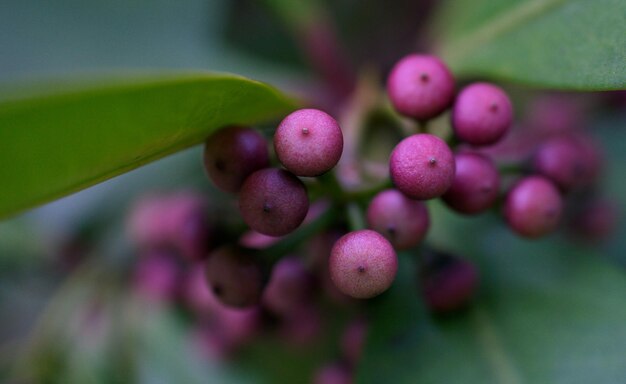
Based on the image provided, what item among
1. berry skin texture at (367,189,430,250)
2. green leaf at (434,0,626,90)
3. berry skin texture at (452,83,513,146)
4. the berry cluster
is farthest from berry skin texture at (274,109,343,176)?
green leaf at (434,0,626,90)

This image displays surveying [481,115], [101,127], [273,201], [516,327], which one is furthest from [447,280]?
[101,127]

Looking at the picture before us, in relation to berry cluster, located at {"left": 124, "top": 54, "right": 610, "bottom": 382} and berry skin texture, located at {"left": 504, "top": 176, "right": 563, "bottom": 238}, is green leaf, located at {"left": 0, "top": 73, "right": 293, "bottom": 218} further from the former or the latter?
berry skin texture, located at {"left": 504, "top": 176, "right": 563, "bottom": 238}

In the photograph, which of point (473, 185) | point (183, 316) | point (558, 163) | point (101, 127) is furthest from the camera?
point (183, 316)

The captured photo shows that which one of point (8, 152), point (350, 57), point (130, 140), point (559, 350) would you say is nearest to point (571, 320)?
point (559, 350)

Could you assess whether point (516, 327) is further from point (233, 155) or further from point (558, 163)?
point (233, 155)

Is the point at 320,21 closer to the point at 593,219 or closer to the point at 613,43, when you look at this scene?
the point at 593,219

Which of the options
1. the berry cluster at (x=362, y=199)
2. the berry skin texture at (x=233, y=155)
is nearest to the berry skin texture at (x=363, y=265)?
the berry cluster at (x=362, y=199)
